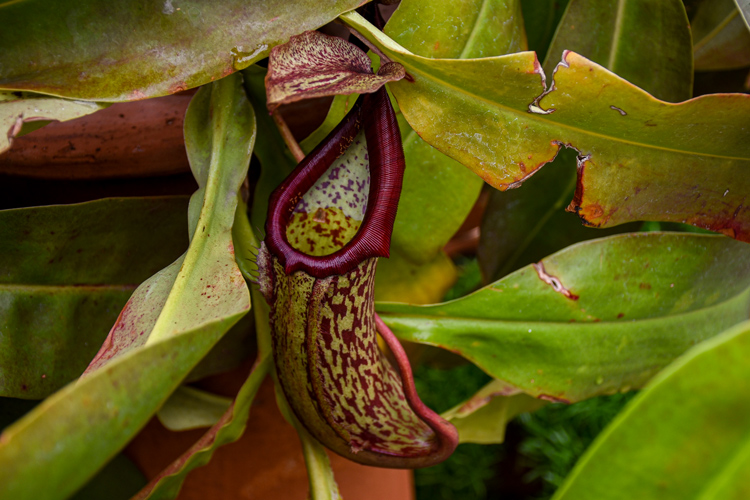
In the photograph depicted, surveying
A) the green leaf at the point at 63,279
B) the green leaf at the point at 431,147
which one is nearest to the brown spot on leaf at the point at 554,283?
the green leaf at the point at 431,147

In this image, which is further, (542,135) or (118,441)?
(542,135)

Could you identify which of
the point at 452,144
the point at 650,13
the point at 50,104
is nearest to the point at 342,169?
the point at 452,144

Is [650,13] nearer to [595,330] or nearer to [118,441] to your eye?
[595,330]

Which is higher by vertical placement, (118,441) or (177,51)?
(177,51)

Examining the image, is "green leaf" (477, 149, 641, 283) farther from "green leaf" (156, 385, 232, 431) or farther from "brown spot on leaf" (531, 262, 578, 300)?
"green leaf" (156, 385, 232, 431)

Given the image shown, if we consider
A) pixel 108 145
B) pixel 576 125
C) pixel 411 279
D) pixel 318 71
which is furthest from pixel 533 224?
pixel 108 145

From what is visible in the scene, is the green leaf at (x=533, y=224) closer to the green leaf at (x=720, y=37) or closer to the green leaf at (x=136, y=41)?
the green leaf at (x=720, y=37)
